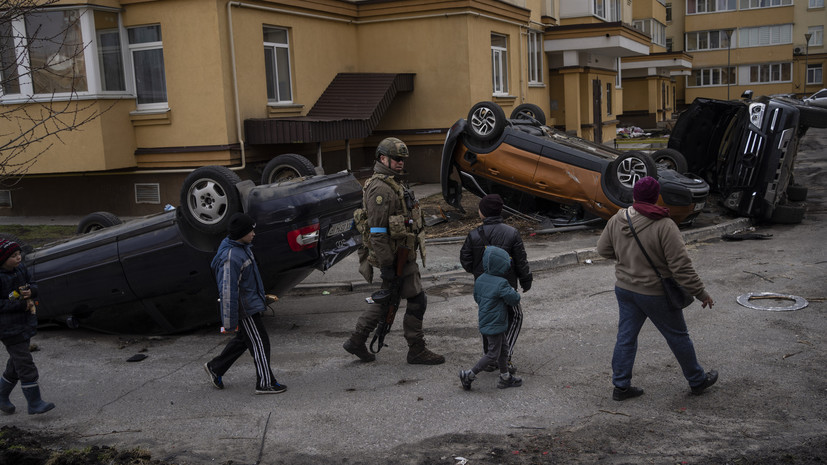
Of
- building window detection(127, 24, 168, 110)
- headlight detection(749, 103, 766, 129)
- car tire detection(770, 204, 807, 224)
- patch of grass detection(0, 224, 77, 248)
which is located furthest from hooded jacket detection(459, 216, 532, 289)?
building window detection(127, 24, 168, 110)

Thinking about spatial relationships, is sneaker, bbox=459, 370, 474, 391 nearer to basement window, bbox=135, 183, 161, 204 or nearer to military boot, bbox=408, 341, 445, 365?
military boot, bbox=408, 341, 445, 365

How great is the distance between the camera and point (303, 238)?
696 centimetres

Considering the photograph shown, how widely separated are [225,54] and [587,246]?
7.91m

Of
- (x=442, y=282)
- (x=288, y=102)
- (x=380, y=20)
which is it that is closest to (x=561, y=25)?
(x=380, y=20)

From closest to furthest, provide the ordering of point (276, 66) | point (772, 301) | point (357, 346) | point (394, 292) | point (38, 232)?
1. point (394, 292)
2. point (357, 346)
3. point (772, 301)
4. point (38, 232)
5. point (276, 66)

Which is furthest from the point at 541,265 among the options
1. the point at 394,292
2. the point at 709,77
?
the point at 709,77

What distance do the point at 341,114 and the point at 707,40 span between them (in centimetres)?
4845

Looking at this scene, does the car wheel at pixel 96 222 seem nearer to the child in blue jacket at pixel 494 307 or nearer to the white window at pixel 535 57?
the child in blue jacket at pixel 494 307

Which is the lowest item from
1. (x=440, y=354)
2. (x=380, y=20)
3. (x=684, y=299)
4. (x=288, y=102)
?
(x=440, y=354)

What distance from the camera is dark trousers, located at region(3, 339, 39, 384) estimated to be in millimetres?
5539

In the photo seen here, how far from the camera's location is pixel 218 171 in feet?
22.7

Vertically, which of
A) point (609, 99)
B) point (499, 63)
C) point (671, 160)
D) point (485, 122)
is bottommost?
point (671, 160)

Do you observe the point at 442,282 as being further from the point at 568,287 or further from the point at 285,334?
the point at 285,334

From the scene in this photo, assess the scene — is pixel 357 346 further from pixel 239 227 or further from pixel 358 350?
pixel 239 227
